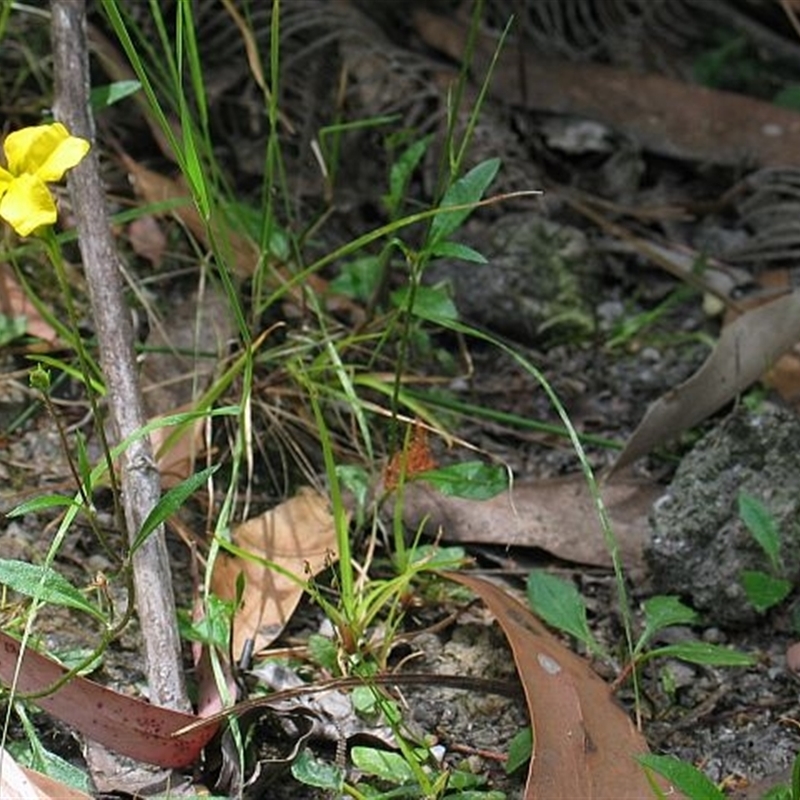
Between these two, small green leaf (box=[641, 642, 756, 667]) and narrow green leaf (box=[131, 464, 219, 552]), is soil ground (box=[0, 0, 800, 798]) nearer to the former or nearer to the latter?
small green leaf (box=[641, 642, 756, 667])

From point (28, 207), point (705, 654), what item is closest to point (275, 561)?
point (705, 654)

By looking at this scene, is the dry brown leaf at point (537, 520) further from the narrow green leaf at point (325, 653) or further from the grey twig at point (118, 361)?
the grey twig at point (118, 361)

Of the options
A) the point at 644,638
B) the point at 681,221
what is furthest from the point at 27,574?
the point at 681,221

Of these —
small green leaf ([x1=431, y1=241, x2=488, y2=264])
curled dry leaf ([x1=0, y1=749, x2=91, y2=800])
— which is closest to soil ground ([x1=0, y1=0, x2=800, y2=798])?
curled dry leaf ([x1=0, y1=749, x2=91, y2=800])

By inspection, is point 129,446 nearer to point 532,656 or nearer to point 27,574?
point 27,574

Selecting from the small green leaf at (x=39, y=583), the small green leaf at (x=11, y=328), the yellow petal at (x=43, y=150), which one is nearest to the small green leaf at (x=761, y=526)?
the small green leaf at (x=39, y=583)

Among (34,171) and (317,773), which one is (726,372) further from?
(34,171)
